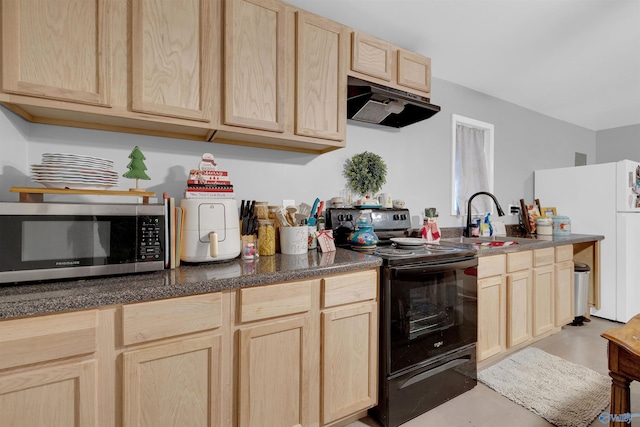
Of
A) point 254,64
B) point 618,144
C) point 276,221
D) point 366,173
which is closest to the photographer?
point 254,64

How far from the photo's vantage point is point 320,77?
1.82m

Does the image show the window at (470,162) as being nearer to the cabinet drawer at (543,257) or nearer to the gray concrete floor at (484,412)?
the cabinet drawer at (543,257)

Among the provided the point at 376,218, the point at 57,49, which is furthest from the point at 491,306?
the point at 57,49

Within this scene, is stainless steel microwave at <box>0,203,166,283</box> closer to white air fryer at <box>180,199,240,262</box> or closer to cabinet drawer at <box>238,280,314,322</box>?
white air fryer at <box>180,199,240,262</box>

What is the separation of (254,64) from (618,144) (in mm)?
5809

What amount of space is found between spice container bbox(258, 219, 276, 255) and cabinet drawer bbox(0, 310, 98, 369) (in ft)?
2.83

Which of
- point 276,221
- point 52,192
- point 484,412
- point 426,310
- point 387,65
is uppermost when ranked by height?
point 387,65

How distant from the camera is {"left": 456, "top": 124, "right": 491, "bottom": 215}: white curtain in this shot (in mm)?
3127

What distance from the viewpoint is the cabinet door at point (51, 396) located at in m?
0.89

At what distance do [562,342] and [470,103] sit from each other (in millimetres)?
2471

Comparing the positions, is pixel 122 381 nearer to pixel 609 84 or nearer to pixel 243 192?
pixel 243 192

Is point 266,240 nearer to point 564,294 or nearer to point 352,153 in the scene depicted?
point 352,153

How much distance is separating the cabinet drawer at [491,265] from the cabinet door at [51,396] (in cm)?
219

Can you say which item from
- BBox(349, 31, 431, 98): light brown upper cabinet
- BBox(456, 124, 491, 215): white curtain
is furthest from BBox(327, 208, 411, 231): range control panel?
BBox(456, 124, 491, 215): white curtain
